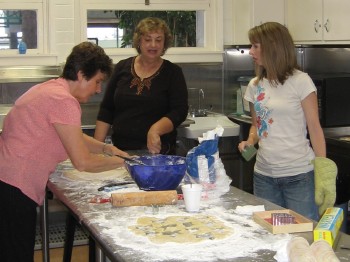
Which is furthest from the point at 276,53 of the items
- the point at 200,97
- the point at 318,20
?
the point at 200,97

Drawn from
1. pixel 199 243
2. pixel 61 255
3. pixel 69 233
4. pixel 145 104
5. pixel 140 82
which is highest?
pixel 140 82

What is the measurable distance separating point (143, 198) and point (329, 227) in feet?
2.37

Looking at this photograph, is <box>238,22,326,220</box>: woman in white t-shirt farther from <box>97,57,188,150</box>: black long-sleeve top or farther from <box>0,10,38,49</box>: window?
<box>0,10,38,49</box>: window

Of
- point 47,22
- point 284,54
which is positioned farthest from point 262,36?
point 47,22

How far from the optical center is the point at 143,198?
2172 millimetres

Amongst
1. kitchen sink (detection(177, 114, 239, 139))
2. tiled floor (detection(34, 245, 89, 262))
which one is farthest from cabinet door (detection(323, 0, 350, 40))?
tiled floor (detection(34, 245, 89, 262))

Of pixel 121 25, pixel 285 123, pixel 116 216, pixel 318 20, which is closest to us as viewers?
pixel 116 216

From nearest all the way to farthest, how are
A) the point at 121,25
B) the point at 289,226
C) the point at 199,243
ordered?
1. the point at 199,243
2. the point at 289,226
3. the point at 121,25

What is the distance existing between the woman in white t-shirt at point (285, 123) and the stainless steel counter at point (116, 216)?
0.38 metres

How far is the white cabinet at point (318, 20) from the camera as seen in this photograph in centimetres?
358

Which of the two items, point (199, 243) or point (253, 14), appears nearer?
point (199, 243)

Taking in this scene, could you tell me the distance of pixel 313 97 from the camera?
8.68ft

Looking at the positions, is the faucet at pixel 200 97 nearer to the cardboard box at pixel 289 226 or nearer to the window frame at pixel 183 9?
the window frame at pixel 183 9

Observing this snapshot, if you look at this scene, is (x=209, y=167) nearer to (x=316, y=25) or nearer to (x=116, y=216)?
(x=116, y=216)
